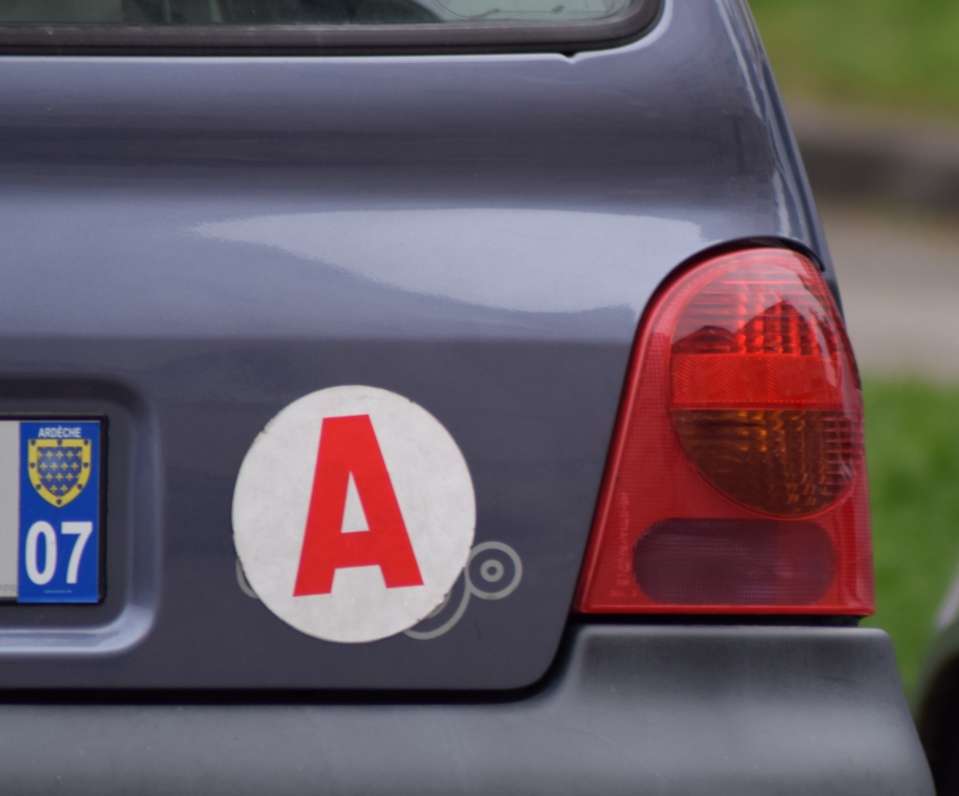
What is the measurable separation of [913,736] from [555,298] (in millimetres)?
610

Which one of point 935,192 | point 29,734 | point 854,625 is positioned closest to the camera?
point 29,734

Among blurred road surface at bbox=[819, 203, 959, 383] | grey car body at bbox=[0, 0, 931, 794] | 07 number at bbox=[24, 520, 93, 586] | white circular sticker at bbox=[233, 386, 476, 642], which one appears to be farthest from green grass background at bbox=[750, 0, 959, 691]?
07 number at bbox=[24, 520, 93, 586]

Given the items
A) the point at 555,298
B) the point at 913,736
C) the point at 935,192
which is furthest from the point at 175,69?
the point at 935,192

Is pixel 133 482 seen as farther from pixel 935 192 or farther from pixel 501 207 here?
pixel 935 192

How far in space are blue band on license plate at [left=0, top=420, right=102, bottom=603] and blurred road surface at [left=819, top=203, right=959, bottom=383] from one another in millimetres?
5365

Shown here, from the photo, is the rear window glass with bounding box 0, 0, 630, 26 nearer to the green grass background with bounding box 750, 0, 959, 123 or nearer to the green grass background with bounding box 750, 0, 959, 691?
the green grass background with bounding box 750, 0, 959, 691

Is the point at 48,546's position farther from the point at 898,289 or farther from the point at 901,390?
the point at 898,289

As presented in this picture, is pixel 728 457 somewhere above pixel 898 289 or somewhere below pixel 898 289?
below

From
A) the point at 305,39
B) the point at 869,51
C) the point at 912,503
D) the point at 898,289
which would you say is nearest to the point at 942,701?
the point at 305,39

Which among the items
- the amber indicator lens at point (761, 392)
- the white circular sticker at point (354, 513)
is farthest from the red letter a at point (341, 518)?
the amber indicator lens at point (761, 392)

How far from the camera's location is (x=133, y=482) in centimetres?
147

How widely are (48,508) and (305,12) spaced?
61 cm

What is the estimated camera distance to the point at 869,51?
12766 mm

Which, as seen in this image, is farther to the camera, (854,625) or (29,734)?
(854,625)
